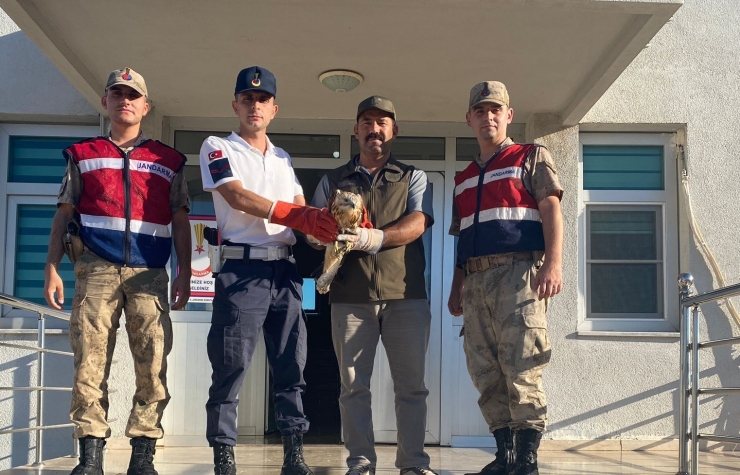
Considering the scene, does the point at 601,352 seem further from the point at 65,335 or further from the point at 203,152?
the point at 65,335

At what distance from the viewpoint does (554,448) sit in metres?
5.33

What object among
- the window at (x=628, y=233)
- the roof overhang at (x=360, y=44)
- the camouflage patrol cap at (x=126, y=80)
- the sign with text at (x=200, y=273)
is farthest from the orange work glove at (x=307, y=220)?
the window at (x=628, y=233)

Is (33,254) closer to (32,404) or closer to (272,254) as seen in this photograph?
(32,404)

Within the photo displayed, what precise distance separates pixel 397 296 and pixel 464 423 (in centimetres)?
247

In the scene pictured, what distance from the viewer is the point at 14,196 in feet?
18.9

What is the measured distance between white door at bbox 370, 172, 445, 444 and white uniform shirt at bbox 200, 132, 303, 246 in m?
2.43

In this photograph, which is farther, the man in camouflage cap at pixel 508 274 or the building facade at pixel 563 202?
the building facade at pixel 563 202

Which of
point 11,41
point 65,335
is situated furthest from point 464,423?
point 11,41

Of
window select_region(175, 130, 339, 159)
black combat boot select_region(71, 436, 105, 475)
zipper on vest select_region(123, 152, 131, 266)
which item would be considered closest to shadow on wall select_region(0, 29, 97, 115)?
window select_region(175, 130, 339, 159)

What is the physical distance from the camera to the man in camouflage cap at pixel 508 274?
324cm

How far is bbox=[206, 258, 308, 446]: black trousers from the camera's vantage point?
3.15m

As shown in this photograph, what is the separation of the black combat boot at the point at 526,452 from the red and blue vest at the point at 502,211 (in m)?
0.77

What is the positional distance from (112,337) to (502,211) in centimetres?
175

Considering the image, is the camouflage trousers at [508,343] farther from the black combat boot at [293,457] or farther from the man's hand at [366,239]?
the black combat boot at [293,457]
